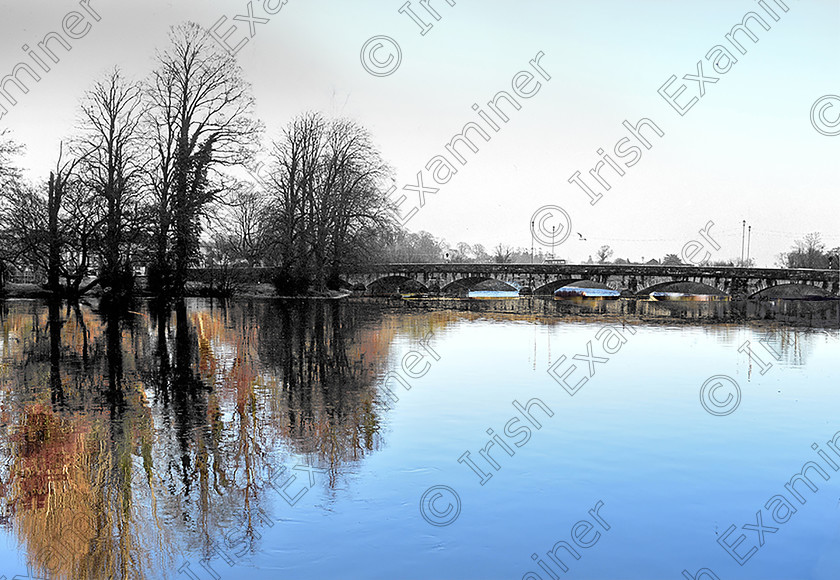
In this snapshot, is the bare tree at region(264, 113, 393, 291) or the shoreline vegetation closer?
the shoreline vegetation

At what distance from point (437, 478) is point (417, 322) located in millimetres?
26536

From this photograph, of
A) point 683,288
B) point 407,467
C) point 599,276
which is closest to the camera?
point 407,467

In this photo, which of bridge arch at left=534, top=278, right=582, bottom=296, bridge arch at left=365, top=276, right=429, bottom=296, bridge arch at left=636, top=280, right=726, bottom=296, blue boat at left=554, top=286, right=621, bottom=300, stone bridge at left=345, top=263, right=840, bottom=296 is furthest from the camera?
bridge arch at left=534, top=278, right=582, bottom=296

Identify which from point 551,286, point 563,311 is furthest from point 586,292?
point 563,311

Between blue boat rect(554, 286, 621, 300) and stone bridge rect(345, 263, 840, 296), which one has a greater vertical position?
stone bridge rect(345, 263, 840, 296)

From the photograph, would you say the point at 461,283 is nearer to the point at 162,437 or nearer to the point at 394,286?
the point at 394,286
